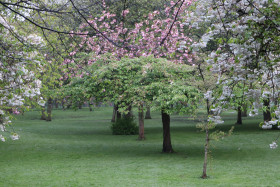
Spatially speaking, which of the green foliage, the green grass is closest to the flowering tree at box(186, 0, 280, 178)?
the green grass

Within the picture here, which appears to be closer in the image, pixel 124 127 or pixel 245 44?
pixel 245 44

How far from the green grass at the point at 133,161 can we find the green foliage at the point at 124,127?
5.95 feet

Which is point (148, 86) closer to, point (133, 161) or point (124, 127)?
point (133, 161)

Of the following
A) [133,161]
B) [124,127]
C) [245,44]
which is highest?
[245,44]

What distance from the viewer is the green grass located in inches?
489

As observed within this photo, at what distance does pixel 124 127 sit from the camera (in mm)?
27812

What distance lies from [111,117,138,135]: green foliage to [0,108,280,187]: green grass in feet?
5.95

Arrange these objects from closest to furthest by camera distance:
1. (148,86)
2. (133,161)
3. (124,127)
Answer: (148,86) < (133,161) < (124,127)

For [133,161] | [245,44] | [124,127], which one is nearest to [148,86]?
[133,161]

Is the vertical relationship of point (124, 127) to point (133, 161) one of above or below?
above

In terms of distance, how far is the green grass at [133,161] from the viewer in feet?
40.8

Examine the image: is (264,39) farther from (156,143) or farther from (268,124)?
(156,143)

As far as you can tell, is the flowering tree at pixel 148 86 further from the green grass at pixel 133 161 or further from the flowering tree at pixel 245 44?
the flowering tree at pixel 245 44

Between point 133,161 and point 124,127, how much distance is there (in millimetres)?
11313
